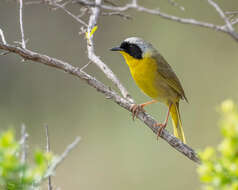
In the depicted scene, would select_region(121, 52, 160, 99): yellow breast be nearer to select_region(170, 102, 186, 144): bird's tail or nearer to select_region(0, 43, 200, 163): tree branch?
select_region(170, 102, 186, 144): bird's tail

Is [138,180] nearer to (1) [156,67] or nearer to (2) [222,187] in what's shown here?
(1) [156,67]

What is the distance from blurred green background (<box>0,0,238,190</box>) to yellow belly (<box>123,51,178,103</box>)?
10.5ft

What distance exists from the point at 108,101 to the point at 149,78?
4.29m

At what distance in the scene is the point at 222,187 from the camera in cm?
149

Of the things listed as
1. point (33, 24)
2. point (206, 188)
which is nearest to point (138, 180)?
point (33, 24)

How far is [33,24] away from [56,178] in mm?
3348

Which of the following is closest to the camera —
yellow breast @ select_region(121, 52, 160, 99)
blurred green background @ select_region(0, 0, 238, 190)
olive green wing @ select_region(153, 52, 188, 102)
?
yellow breast @ select_region(121, 52, 160, 99)

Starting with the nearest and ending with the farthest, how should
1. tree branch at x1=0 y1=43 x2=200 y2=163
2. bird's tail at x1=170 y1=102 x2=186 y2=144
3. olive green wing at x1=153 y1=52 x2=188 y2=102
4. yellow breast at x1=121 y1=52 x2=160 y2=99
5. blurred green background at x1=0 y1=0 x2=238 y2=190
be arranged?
tree branch at x1=0 y1=43 x2=200 y2=163, yellow breast at x1=121 y1=52 x2=160 y2=99, olive green wing at x1=153 y1=52 x2=188 y2=102, bird's tail at x1=170 y1=102 x2=186 y2=144, blurred green background at x1=0 y1=0 x2=238 y2=190

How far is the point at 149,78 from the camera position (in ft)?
14.9

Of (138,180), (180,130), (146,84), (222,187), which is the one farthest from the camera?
(138,180)

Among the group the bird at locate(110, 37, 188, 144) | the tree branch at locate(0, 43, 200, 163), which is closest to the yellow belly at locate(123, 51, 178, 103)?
the bird at locate(110, 37, 188, 144)

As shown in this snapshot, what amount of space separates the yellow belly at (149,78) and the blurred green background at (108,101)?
3.22 meters

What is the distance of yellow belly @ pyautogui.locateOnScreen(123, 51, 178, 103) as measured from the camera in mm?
4520

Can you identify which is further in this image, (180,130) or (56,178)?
(56,178)
